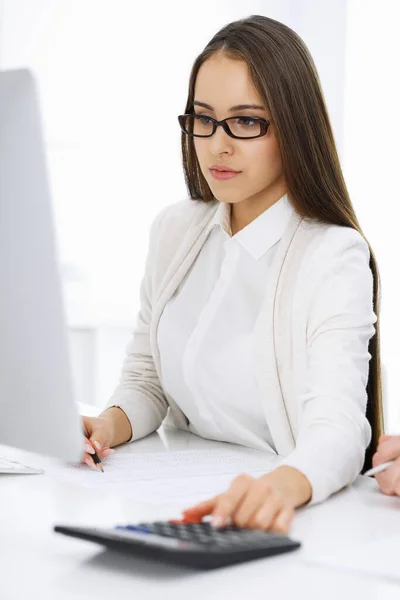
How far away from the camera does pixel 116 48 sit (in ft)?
14.8

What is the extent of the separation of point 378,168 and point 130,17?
1526 millimetres

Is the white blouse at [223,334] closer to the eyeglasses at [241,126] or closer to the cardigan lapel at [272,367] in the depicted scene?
the cardigan lapel at [272,367]

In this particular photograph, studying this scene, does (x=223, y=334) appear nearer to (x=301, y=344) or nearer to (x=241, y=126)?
(x=301, y=344)

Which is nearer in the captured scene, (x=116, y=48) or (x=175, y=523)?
(x=175, y=523)

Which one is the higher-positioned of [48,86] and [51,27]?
[51,27]

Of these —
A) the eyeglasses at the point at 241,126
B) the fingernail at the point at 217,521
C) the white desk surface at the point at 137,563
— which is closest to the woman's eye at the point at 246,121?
the eyeglasses at the point at 241,126

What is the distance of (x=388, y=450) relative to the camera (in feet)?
4.17

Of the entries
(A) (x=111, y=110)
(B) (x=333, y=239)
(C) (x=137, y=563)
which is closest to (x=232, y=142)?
(B) (x=333, y=239)

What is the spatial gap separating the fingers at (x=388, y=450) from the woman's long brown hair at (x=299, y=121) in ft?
1.19

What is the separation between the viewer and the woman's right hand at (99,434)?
1.46m

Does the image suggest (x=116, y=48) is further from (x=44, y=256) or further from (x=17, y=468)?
(x=44, y=256)

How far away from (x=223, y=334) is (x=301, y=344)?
206 mm

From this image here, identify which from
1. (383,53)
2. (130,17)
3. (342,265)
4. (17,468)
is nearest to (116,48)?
(130,17)

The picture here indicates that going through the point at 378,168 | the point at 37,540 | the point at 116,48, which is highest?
the point at 116,48
